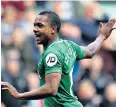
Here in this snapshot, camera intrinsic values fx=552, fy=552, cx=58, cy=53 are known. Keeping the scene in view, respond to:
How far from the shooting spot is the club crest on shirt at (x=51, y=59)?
15.4 feet

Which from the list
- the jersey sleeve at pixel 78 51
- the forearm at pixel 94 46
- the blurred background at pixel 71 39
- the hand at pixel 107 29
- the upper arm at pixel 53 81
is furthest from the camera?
the blurred background at pixel 71 39

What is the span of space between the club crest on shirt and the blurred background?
12.8 ft

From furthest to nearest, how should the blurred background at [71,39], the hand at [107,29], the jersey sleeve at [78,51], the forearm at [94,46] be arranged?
the blurred background at [71,39] → the hand at [107,29] → the forearm at [94,46] → the jersey sleeve at [78,51]

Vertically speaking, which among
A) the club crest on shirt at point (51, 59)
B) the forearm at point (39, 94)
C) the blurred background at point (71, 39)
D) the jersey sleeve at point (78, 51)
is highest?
the club crest on shirt at point (51, 59)

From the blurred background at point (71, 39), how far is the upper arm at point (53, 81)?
389cm

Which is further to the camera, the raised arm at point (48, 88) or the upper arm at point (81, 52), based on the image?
the upper arm at point (81, 52)

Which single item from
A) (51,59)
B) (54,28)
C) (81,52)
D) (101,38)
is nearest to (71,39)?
(101,38)

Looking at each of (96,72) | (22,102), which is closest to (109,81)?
(96,72)

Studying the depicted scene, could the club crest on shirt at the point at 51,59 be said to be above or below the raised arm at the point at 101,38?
above

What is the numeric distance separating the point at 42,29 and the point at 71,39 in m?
3.90

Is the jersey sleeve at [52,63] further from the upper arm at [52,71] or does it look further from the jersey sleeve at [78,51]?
the jersey sleeve at [78,51]

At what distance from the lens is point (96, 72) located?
880 centimetres

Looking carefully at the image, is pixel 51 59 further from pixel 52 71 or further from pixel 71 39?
pixel 71 39

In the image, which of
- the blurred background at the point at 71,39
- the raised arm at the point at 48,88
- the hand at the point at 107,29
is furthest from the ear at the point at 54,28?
the blurred background at the point at 71,39
